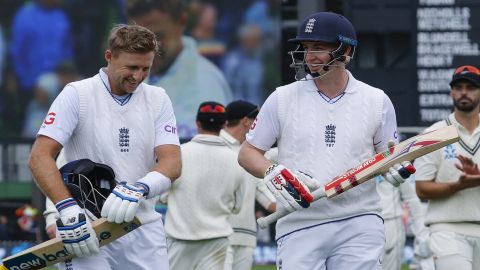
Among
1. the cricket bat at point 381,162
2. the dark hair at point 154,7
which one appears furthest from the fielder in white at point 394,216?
the dark hair at point 154,7

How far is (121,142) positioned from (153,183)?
0.32m

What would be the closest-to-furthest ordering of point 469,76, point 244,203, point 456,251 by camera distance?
1. point 456,251
2. point 469,76
3. point 244,203

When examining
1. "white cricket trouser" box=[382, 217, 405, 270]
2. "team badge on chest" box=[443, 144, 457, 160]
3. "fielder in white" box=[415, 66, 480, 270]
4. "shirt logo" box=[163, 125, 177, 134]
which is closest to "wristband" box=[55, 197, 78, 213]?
"shirt logo" box=[163, 125, 177, 134]

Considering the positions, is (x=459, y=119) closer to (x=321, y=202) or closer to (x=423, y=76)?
(x=321, y=202)

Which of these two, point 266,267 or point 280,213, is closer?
point 280,213

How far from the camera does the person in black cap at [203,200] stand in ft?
35.5

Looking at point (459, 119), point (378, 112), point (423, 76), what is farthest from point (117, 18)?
point (378, 112)

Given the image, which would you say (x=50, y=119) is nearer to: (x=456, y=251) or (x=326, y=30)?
(x=326, y=30)

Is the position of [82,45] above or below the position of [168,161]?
below

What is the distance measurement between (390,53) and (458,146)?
9.51m

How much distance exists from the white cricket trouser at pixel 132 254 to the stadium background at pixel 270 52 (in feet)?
33.7

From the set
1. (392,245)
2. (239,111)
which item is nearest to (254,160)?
(239,111)

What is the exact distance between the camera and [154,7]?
21.5 metres

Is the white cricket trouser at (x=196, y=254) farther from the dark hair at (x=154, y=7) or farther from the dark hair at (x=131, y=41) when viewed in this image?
the dark hair at (x=154, y=7)
